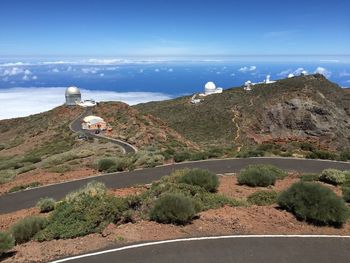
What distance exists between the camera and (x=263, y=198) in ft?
38.0

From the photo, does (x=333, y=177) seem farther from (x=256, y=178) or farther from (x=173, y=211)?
(x=173, y=211)

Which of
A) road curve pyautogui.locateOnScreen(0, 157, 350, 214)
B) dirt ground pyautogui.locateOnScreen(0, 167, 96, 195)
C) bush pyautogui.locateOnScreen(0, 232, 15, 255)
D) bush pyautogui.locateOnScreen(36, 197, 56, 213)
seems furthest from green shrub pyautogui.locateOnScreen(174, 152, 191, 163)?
bush pyautogui.locateOnScreen(0, 232, 15, 255)

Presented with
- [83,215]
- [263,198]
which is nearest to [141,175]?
[263,198]

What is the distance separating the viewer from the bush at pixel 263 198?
11312mm

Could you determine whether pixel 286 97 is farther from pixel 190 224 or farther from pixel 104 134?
pixel 190 224

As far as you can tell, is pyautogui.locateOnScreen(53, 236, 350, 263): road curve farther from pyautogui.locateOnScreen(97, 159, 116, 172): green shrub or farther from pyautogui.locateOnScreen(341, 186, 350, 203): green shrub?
pyautogui.locateOnScreen(97, 159, 116, 172): green shrub

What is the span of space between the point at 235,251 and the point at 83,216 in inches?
163

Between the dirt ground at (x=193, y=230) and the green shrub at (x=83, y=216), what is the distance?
24 centimetres

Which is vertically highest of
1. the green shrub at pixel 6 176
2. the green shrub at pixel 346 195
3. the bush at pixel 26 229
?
the bush at pixel 26 229

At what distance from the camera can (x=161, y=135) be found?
3931 cm

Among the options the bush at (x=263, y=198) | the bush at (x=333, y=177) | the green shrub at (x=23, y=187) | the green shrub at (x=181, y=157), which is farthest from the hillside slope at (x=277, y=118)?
the bush at (x=263, y=198)

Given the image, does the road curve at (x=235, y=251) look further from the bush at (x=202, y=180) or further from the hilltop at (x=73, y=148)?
the hilltop at (x=73, y=148)

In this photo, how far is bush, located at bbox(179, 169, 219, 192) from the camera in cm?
1273

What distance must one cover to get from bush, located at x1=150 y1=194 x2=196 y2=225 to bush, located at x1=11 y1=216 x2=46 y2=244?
2.94 metres
